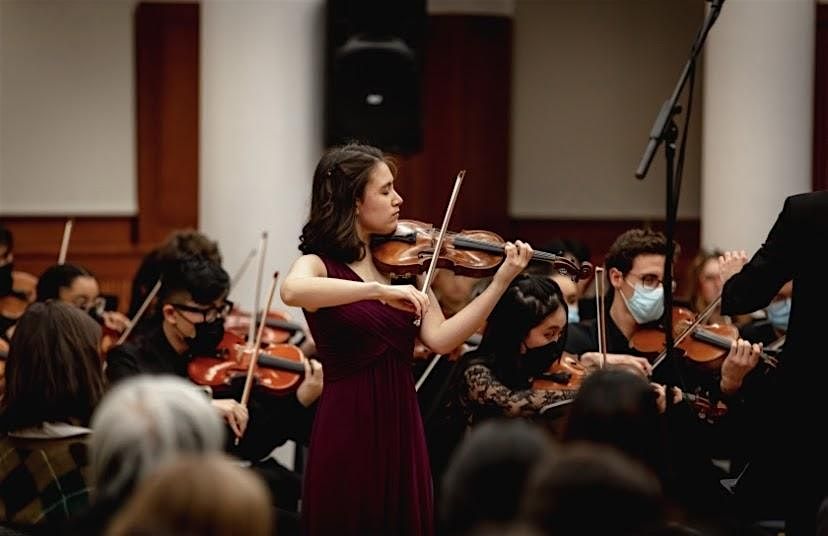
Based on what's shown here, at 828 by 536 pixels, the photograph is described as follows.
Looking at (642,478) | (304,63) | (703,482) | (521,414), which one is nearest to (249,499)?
(642,478)

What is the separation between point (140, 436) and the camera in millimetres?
2115

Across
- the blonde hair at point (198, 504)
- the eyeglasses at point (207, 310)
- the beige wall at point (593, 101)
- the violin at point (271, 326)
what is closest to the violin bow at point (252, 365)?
the eyeglasses at point (207, 310)

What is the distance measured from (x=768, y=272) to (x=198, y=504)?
2.25 meters

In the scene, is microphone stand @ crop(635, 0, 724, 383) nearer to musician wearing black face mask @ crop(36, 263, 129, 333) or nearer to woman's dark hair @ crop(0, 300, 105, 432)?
woman's dark hair @ crop(0, 300, 105, 432)

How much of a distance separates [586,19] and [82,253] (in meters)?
3.46

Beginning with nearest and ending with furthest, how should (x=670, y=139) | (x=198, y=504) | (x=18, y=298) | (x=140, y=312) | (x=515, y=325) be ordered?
(x=198, y=504) → (x=670, y=139) → (x=515, y=325) → (x=140, y=312) → (x=18, y=298)

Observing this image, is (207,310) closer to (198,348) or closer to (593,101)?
(198,348)

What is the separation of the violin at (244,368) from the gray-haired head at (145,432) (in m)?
2.35

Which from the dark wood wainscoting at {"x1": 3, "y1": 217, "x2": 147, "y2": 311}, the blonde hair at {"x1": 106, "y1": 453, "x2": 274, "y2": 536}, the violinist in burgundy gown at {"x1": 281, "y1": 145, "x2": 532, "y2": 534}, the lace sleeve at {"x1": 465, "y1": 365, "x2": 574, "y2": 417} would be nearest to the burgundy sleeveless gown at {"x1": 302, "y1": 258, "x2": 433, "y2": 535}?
the violinist in burgundy gown at {"x1": 281, "y1": 145, "x2": 532, "y2": 534}

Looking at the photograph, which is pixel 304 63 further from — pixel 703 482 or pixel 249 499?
pixel 249 499

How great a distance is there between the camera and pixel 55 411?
3439 mm

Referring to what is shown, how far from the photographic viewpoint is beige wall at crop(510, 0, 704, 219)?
8.91 metres

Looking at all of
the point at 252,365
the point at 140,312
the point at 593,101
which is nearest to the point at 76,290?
the point at 140,312

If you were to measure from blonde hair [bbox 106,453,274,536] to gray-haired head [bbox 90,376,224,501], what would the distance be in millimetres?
261
